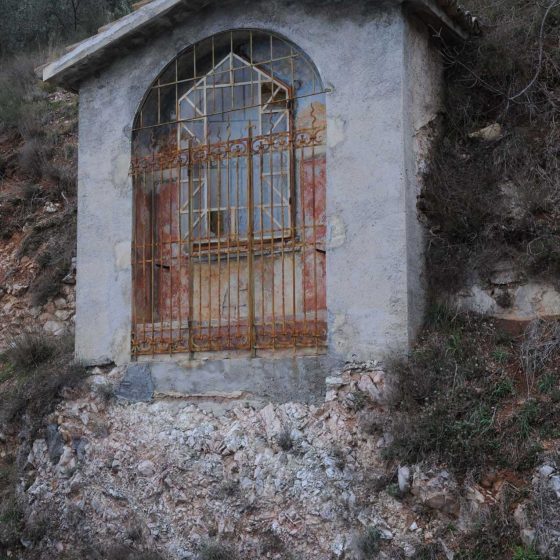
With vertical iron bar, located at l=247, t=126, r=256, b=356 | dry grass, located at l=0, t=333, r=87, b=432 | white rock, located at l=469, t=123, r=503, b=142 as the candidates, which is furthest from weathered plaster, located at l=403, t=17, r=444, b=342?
dry grass, located at l=0, t=333, r=87, b=432

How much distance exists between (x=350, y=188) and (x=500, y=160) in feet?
4.77

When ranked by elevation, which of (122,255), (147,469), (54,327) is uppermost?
(122,255)

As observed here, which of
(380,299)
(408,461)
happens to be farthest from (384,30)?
(408,461)

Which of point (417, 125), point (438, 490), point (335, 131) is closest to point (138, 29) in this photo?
point (335, 131)

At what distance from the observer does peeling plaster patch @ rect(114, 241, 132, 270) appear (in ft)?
28.4

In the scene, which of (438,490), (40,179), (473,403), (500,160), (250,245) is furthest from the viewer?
(40,179)

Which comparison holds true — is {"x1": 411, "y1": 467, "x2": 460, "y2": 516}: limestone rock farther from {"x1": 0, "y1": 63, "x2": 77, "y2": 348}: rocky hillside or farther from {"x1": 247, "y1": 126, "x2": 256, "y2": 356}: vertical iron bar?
{"x1": 0, "y1": 63, "x2": 77, "y2": 348}: rocky hillside

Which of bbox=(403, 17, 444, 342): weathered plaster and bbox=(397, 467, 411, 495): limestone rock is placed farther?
bbox=(403, 17, 444, 342): weathered plaster

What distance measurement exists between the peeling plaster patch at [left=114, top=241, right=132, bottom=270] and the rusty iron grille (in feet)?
0.39

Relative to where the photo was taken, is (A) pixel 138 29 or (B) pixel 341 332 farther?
(A) pixel 138 29

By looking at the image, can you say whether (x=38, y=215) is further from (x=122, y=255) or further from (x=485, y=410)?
(x=485, y=410)

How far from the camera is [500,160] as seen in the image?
789 centimetres

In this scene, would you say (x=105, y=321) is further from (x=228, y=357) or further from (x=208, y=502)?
(x=208, y=502)

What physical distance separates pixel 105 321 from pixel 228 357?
1.50 meters
